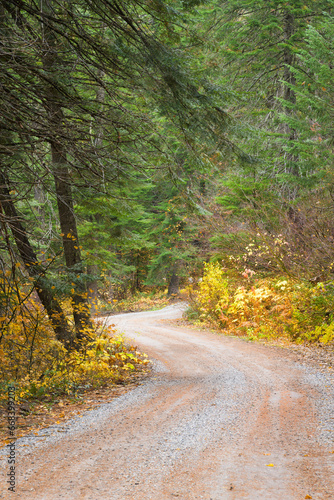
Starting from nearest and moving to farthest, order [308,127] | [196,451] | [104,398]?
[196,451] → [104,398] → [308,127]

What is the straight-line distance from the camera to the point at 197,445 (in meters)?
4.47

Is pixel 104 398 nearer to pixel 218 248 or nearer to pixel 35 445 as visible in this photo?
pixel 35 445

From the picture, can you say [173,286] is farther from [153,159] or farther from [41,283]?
[41,283]

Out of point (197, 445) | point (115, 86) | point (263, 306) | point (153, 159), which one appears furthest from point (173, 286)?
point (197, 445)

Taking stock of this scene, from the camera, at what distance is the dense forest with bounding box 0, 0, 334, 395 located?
5.45 meters

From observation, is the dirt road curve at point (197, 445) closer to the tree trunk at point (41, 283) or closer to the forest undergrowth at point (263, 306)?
the tree trunk at point (41, 283)

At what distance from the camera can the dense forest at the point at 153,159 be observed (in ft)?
17.9

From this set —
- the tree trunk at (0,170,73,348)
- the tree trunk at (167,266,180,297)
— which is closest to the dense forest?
the tree trunk at (0,170,73,348)

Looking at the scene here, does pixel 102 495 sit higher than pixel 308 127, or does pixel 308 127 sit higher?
pixel 308 127

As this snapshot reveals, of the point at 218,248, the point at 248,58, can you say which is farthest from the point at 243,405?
the point at 248,58

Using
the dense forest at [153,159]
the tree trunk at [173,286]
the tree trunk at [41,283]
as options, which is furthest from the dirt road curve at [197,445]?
the tree trunk at [173,286]

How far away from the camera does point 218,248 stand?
16.6 metres

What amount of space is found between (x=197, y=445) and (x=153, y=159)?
16.8 feet

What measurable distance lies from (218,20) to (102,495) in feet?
55.8
